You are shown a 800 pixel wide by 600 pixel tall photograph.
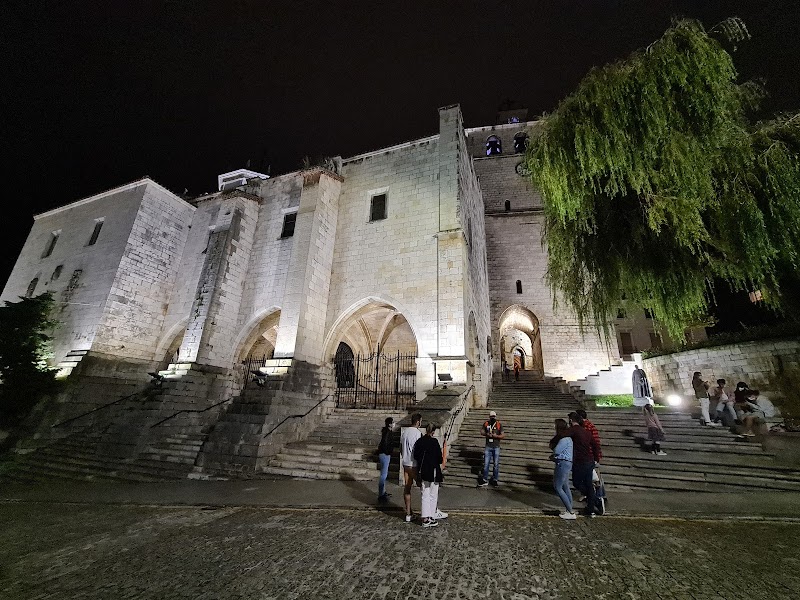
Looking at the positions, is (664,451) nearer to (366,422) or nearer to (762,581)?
(762,581)

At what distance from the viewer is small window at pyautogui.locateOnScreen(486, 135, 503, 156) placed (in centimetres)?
2448

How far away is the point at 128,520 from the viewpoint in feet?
16.4

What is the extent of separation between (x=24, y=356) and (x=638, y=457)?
2039cm

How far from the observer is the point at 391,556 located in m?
3.54

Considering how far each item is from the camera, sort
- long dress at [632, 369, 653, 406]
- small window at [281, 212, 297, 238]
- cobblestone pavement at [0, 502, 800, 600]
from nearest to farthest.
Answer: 1. cobblestone pavement at [0, 502, 800, 600]
2. long dress at [632, 369, 653, 406]
3. small window at [281, 212, 297, 238]

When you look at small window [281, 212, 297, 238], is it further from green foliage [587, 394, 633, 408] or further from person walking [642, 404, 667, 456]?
green foliage [587, 394, 633, 408]

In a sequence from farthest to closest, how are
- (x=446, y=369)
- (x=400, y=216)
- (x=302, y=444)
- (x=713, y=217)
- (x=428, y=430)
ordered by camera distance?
(x=400, y=216) < (x=446, y=369) < (x=302, y=444) < (x=713, y=217) < (x=428, y=430)

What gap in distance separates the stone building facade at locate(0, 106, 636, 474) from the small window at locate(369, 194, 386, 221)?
0.17ft

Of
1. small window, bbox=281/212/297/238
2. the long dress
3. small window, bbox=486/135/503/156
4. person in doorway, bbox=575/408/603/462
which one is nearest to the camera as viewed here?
person in doorway, bbox=575/408/603/462

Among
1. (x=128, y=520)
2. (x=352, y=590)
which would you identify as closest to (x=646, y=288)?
(x=352, y=590)

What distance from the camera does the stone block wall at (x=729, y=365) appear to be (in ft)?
30.0

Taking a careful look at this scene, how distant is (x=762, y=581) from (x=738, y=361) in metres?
10.1

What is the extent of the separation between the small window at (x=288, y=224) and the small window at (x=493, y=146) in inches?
620

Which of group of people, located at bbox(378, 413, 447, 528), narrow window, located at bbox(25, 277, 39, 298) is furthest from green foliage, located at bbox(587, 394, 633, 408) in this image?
narrow window, located at bbox(25, 277, 39, 298)
